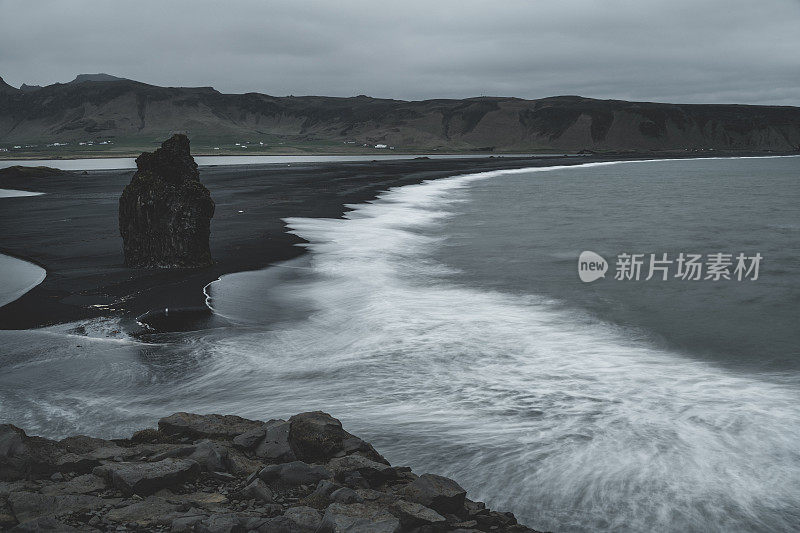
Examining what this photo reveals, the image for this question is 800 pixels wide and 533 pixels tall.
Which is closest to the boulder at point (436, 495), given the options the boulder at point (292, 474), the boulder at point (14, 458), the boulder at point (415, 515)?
the boulder at point (415, 515)

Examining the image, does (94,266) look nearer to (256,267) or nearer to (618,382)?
(256,267)

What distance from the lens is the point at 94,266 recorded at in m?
14.7

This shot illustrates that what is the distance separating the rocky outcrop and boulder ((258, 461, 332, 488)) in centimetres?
1044

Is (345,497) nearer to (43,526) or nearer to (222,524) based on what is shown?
(222,524)

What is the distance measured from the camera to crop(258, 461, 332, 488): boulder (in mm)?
5109

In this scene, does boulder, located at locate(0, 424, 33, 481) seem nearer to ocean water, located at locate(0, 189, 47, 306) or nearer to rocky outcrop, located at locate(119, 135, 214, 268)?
ocean water, located at locate(0, 189, 47, 306)

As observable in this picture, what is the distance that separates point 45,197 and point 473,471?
3629 centimetres

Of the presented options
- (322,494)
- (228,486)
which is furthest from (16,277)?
(322,494)

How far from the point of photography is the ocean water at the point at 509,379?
237 inches

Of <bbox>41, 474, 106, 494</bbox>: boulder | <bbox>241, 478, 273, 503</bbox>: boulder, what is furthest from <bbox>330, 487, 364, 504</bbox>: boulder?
<bbox>41, 474, 106, 494</bbox>: boulder

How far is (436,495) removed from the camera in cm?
486

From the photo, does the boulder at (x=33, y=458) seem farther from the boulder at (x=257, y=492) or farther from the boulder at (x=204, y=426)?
the boulder at (x=257, y=492)

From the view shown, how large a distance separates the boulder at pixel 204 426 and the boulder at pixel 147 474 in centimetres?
95

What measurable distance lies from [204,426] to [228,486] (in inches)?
51.5
